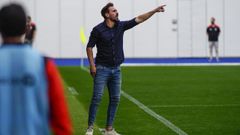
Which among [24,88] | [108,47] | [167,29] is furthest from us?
[167,29]

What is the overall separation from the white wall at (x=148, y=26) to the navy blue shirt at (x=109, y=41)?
94.8 ft

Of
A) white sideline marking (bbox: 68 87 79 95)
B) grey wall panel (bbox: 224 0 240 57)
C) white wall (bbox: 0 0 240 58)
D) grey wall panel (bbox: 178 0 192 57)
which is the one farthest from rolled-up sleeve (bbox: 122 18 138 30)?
grey wall panel (bbox: 224 0 240 57)

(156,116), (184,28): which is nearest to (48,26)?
(184,28)

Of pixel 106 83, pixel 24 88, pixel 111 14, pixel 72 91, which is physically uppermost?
pixel 111 14

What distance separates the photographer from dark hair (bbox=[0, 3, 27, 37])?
12.2ft

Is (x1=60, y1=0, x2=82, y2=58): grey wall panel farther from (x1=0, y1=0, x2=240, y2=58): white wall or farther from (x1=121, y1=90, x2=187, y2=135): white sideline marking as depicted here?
(x1=121, y1=90, x2=187, y2=135): white sideline marking

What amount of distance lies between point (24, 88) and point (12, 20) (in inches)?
15.8

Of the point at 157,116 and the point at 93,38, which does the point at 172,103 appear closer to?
the point at 157,116

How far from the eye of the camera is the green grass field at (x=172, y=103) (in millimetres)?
11500

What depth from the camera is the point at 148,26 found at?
131 ft

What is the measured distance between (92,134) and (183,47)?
30.3 m

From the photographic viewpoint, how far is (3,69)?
145 inches

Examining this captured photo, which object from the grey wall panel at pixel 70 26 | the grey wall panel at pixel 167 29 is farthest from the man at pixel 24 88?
the grey wall panel at pixel 167 29

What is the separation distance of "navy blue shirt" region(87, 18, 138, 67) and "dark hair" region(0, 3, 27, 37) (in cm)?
615
